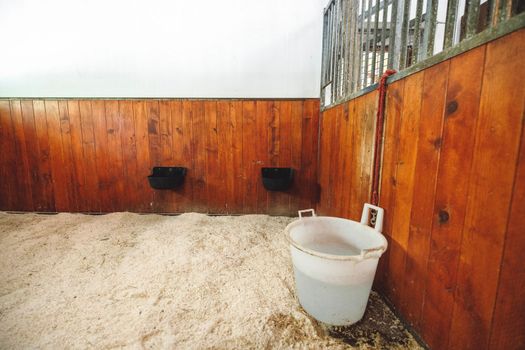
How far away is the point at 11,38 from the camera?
260 centimetres

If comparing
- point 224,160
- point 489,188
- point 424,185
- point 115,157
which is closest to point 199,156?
point 224,160

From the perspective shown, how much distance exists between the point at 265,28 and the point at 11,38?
2.95 m

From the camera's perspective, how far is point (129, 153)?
2664mm

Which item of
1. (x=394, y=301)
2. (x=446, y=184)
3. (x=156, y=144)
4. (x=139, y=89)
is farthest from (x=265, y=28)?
(x=394, y=301)

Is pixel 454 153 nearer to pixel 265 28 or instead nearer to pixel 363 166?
pixel 363 166

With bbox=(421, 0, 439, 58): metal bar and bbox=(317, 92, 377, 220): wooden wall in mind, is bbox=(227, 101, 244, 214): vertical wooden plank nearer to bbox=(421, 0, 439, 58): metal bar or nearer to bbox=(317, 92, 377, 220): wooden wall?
bbox=(317, 92, 377, 220): wooden wall

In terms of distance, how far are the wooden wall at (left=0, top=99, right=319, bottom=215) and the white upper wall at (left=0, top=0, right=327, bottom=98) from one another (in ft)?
0.72

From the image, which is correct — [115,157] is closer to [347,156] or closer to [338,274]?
[347,156]

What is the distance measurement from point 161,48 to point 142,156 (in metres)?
1.27

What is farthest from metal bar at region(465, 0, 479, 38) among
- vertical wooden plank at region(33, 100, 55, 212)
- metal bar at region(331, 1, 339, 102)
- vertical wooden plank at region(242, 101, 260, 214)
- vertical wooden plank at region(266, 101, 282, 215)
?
vertical wooden plank at region(33, 100, 55, 212)

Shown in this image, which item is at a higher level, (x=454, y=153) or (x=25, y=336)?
(x=454, y=153)

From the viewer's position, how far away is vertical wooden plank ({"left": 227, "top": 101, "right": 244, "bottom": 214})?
2572 mm

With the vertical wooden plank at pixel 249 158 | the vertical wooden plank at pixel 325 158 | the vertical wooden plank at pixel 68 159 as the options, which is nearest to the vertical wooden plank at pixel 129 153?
the vertical wooden plank at pixel 68 159

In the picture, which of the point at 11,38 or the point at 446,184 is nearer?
the point at 446,184
